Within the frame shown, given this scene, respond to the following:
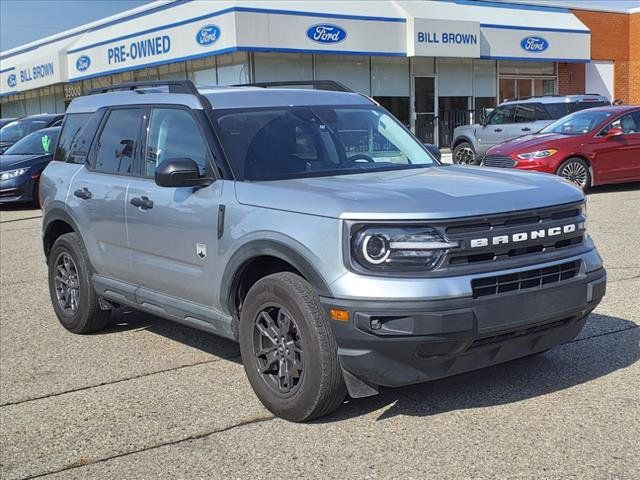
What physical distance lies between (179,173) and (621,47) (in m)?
33.1

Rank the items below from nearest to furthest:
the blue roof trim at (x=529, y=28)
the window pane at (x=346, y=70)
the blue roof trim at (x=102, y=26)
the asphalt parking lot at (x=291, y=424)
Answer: the asphalt parking lot at (x=291, y=424) < the window pane at (x=346, y=70) < the blue roof trim at (x=102, y=26) < the blue roof trim at (x=529, y=28)

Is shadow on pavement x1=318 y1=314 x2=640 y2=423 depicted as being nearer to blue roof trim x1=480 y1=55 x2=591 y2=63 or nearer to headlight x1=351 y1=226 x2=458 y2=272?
headlight x1=351 y1=226 x2=458 y2=272

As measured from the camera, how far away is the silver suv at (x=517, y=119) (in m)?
18.3

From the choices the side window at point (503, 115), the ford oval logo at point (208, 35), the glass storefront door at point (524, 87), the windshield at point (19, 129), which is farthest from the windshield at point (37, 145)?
the glass storefront door at point (524, 87)

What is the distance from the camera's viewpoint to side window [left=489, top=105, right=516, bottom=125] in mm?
18844

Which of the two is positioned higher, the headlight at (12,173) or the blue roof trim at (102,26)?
the blue roof trim at (102,26)

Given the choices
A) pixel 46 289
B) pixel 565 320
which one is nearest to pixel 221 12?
pixel 46 289

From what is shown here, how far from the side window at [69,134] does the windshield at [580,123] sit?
33.3ft

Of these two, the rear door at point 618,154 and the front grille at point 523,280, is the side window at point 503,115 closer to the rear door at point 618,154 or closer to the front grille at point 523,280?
the rear door at point 618,154

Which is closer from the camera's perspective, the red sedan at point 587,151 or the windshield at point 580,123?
the red sedan at point 587,151

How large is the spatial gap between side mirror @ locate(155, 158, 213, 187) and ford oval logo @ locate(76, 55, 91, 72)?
29571 mm

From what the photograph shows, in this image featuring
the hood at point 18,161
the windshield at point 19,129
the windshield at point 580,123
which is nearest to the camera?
the windshield at point 580,123

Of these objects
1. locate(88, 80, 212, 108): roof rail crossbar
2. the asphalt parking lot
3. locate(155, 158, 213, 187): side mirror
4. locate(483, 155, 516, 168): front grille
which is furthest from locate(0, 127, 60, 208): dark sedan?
locate(155, 158, 213, 187): side mirror

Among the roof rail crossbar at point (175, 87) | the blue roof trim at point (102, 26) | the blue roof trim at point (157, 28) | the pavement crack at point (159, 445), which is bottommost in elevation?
the pavement crack at point (159, 445)
